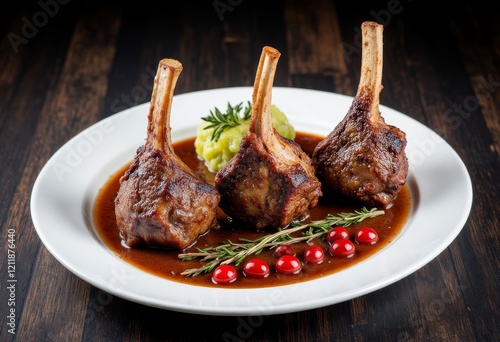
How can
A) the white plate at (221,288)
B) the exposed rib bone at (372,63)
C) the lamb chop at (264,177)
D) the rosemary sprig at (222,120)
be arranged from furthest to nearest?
the rosemary sprig at (222,120) → the exposed rib bone at (372,63) → the lamb chop at (264,177) → the white plate at (221,288)

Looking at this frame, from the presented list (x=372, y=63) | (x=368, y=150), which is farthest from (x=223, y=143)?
(x=372, y=63)

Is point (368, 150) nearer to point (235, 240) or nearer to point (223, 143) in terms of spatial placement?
point (235, 240)

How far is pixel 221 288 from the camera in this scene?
4195 millimetres

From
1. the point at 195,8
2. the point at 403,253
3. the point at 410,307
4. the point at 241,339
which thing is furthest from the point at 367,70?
the point at 195,8

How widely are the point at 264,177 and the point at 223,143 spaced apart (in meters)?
1.10

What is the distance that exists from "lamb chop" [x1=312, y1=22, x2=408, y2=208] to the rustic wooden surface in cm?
59

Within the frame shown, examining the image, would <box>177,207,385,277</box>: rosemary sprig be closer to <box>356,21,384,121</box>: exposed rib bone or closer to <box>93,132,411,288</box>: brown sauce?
<box>93,132,411,288</box>: brown sauce

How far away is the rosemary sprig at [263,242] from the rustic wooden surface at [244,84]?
0.35 m

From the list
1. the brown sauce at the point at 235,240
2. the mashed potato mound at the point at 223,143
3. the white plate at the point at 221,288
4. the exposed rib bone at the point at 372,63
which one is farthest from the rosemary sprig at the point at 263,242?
the mashed potato mound at the point at 223,143

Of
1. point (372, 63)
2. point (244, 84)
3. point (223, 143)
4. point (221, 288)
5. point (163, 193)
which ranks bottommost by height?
point (244, 84)

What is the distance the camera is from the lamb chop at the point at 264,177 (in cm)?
455

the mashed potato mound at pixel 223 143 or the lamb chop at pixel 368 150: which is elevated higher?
the lamb chop at pixel 368 150

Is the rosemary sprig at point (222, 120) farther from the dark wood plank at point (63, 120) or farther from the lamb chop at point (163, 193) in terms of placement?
the dark wood plank at point (63, 120)

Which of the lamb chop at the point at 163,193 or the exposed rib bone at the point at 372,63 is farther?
the exposed rib bone at the point at 372,63
